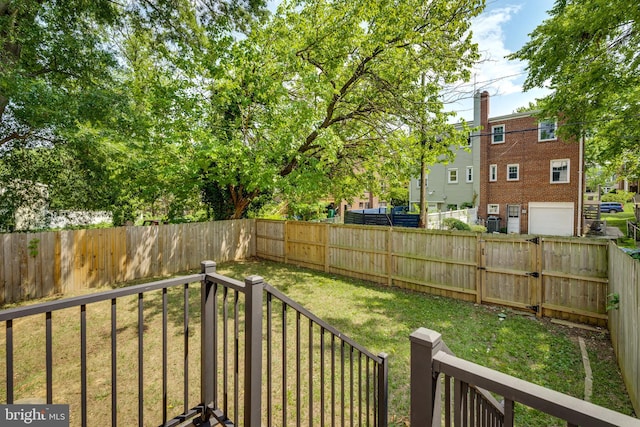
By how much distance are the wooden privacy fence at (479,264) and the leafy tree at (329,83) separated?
90.4 inches

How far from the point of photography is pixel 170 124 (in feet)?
26.7

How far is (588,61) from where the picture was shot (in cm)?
645

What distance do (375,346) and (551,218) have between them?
16.1 m

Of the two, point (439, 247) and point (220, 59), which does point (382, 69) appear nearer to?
point (220, 59)

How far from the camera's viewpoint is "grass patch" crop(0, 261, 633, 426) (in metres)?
3.29

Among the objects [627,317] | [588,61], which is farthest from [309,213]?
[627,317]

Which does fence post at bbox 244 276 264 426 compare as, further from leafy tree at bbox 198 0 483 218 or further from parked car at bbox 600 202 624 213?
parked car at bbox 600 202 624 213

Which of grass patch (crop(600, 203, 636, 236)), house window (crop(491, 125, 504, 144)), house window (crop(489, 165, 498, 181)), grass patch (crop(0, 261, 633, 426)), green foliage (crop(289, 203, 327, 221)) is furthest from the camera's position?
grass patch (crop(600, 203, 636, 236))

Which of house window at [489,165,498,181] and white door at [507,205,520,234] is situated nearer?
white door at [507,205,520,234]

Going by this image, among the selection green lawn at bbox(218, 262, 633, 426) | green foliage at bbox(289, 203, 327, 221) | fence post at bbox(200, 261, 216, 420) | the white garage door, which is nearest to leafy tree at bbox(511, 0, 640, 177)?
green lawn at bbox(218, 262, 633, 426)

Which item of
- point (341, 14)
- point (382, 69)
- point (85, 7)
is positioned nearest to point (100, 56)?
point (85, 7)

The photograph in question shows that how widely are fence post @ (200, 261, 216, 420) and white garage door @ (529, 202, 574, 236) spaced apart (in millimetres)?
18083

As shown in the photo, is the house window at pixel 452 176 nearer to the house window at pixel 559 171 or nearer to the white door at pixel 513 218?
the white door at pixel 513 218

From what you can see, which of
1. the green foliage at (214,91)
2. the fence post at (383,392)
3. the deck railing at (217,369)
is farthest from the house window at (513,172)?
the fence post at (383,392)
